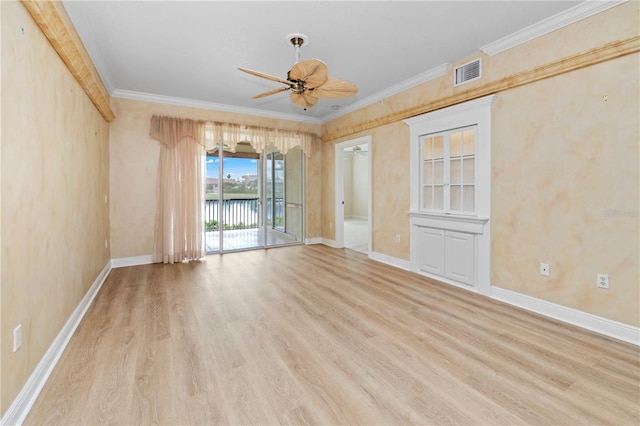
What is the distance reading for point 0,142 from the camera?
1.50 m

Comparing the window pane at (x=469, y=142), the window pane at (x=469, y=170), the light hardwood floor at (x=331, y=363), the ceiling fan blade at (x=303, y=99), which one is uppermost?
the ceiling fan blade at (x=303, y=99)

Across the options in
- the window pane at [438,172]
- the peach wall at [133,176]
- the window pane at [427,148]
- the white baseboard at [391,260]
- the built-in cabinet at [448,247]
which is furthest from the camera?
the peach wall at [133,176]

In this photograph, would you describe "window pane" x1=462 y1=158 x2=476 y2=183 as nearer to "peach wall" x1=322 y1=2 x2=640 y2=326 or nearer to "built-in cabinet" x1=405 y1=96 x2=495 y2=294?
"built-in cabinet" x1=405 y1=96 x2=495 y2=294

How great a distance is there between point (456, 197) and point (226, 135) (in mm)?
4114

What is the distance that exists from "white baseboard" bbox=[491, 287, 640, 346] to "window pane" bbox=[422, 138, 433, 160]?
1942 mm

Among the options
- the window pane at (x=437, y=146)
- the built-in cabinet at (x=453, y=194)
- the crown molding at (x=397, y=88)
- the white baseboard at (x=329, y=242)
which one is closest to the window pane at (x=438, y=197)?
the built-in cabinet at (x=453, y=194)

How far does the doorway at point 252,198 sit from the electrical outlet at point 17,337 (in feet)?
13.0

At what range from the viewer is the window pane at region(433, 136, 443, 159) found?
4.08 m

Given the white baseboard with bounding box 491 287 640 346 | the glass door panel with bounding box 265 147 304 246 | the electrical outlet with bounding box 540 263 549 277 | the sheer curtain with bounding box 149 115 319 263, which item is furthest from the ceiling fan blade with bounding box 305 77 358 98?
the glass door panel with bounding box 265 147 304 246

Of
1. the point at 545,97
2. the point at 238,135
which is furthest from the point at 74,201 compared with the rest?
the point at 545,97

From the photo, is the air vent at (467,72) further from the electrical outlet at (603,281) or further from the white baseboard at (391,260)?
the white baseboard at (391,260)

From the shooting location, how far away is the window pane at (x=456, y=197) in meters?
3.84

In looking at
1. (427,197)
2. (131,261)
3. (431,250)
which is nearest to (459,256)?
(431,250)

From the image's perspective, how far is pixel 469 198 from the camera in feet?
12.2
